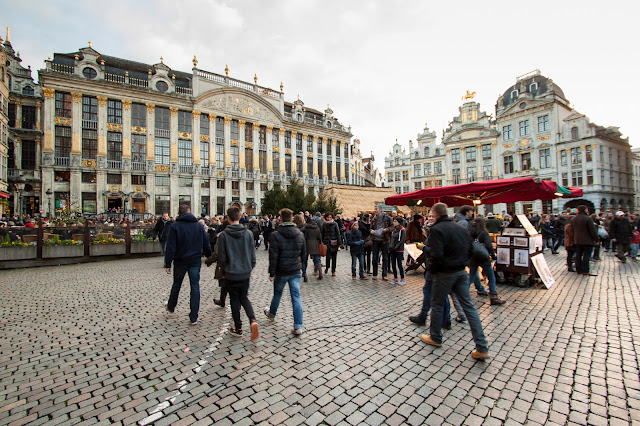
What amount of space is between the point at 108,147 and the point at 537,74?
57.8 m

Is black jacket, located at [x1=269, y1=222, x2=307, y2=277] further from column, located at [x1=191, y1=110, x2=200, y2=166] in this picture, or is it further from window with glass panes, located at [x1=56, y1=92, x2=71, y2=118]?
window with glass panes, located at [x1=56, y1=92, x2=71, y2=118]

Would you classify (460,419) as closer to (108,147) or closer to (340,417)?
(340,417)

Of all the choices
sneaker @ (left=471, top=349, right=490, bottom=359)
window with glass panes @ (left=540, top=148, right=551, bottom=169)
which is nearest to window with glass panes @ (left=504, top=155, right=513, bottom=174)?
window with glass panes @ (left=540, top=148, right=551, bottom=169)

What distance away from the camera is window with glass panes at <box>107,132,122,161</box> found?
33.3m

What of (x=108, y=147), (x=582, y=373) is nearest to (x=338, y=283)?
(x=582, y=373)

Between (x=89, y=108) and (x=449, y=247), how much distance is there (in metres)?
41.1

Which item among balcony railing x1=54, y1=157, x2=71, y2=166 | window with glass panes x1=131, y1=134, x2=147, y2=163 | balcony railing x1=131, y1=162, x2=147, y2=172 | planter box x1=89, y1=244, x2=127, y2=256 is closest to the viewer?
planter box x1=89, y1=244, x2=127, y2=256

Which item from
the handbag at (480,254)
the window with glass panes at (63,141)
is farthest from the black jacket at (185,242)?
the window with glass panes at (63,141)

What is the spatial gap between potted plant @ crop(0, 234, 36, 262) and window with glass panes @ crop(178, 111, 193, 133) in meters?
28.5

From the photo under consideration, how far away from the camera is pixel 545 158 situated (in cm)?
4041

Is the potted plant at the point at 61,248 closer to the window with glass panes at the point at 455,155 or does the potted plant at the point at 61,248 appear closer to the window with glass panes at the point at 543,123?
the window with glass panes at the point at 455,155

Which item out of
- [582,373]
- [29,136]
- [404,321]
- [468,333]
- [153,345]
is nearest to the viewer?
[582,373]

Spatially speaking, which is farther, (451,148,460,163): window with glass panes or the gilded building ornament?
(451,148,460,163): window with glass panes

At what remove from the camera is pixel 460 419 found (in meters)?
2.74
